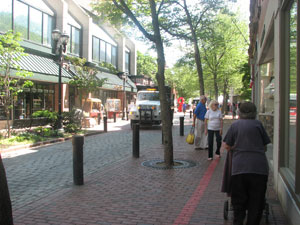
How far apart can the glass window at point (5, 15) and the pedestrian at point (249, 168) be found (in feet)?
58.7

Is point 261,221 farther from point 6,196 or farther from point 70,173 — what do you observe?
point 70,173

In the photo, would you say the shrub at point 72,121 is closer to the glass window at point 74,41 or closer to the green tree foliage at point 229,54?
the glass window at point 74,41

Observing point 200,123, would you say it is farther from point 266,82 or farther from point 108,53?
point 108,53

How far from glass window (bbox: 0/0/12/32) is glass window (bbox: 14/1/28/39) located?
51cm

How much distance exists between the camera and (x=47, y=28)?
2322 cm

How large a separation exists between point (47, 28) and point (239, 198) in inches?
881

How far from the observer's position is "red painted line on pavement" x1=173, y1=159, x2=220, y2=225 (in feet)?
14.1

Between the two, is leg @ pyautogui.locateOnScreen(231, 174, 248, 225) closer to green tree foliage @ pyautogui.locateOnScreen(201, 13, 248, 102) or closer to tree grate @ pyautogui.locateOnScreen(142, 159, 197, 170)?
tree grate @ pyautogui.locateOnScreen(142, 159, 197, 170)

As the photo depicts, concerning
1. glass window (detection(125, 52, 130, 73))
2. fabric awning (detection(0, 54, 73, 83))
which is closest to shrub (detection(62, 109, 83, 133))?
fabric awning (detection(0, 54, 73, 83))

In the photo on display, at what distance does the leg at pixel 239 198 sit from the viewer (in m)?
3.86

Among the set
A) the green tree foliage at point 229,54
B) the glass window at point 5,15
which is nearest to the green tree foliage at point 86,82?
the glass window at point 5,15

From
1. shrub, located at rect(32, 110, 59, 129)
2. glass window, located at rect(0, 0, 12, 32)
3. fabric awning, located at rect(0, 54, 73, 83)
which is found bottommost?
shrub, located at rect(32, 110, 59, 129)

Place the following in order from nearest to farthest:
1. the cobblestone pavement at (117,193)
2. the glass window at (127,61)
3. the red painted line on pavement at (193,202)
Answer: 1. the red painted line on pavement at (193,202)
2. the cobblestone pavement at (117,193)
3. the glass window at (127,61)

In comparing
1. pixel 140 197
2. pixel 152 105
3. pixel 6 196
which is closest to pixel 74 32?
pixel 152 105
